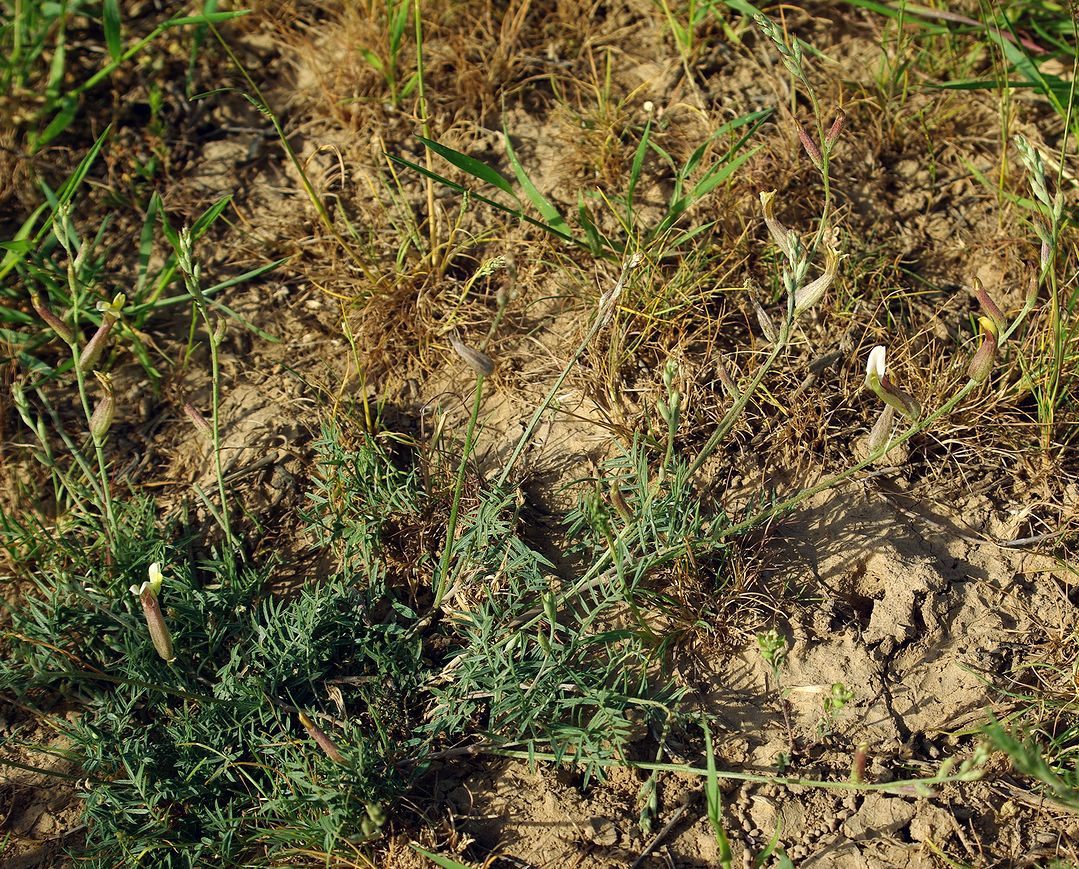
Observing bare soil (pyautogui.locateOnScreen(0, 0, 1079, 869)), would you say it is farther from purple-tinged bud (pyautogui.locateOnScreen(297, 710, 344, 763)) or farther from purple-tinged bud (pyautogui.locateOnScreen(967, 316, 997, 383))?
purple-tinged bud (pyautogui.locateOnScreen(967, 316, 997, 383))

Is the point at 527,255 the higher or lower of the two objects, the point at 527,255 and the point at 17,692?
the higher

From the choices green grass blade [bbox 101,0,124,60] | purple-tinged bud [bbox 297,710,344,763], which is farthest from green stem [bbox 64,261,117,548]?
green grass blade [bbox 101,0,124,60]

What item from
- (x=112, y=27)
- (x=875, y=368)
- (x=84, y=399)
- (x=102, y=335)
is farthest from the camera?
(x=112, y=27)

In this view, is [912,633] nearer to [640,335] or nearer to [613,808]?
[613,808]


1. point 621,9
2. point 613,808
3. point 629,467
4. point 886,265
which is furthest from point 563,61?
point 613,808

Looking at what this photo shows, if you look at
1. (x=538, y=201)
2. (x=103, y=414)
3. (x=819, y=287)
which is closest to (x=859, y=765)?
(x=819, y=287)

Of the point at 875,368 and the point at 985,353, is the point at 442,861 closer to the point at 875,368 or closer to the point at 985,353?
the point at 875,368

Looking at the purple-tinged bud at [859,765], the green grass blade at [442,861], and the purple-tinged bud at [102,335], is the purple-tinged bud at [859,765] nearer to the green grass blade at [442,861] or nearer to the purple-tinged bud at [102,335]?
the green grass blade at [442,861]

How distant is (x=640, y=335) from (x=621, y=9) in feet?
4.34

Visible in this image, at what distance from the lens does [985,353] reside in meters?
2.00

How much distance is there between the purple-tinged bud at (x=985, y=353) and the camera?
197 cm

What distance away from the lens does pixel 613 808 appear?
2.30 m

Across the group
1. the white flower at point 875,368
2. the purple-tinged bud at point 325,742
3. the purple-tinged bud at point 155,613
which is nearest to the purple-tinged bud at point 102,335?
the purple-tinged bud at point 155,613

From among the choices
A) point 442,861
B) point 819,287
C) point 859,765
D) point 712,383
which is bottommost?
point 442,861
